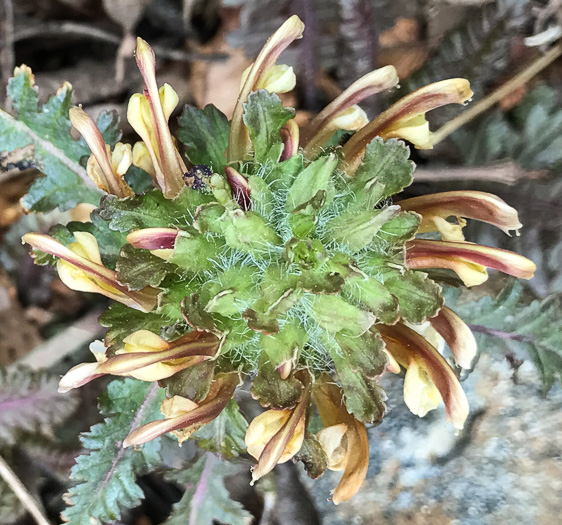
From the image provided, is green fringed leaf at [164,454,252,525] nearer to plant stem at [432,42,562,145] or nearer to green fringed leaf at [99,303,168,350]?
green fringed leaf at [99,303,168,350]

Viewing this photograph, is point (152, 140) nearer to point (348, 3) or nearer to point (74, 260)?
point (74, 260)

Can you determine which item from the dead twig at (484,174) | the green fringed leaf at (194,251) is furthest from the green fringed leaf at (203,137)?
the dead twig at (484,174)

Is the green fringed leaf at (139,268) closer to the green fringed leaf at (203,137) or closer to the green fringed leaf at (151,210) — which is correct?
the green fringed leaf at (151,210)

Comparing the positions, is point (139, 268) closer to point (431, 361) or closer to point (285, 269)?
point (285, 269)

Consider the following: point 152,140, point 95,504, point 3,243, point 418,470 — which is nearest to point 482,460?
point 418,470

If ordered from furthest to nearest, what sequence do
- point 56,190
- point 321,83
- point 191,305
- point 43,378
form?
1. point 321,83
2. point 43,378
3. point 56,190
4. point 191,305

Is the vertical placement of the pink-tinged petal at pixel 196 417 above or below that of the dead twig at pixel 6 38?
below

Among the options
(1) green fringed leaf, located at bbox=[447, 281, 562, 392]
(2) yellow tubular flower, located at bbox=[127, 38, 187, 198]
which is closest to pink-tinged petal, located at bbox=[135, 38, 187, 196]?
(2) yellow tubular flower, located at bbox=[127, 38, 187, 198]
